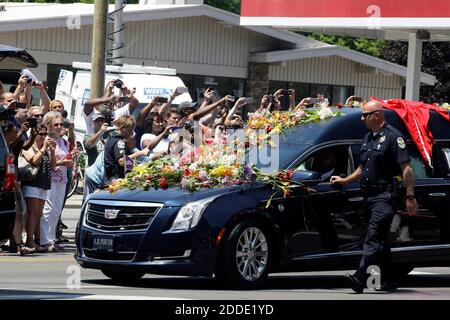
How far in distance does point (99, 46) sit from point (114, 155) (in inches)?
346

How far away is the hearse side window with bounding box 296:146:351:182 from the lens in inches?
553

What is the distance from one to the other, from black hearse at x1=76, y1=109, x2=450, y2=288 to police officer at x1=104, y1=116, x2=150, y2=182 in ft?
5.98

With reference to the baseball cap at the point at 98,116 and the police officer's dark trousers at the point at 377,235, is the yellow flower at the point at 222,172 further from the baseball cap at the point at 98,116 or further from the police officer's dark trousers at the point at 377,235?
the baseball cap at the point at 98,116

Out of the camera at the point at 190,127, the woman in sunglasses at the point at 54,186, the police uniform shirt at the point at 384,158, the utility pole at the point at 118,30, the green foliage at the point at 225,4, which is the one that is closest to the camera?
the police uniform shirt at the point at 384,158

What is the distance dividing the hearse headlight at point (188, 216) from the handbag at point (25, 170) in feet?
13.9

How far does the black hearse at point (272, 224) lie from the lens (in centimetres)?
1316

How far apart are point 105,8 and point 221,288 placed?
1182 cm

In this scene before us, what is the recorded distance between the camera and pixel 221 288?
44.2 ft

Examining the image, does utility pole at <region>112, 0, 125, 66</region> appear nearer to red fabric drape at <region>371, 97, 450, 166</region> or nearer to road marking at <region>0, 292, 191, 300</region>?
red fabric drape at <region>371, 97, 450, 166</region>

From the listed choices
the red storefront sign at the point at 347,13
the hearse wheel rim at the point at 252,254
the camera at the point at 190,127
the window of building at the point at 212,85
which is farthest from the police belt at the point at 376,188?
the window of building at the point at 212,85

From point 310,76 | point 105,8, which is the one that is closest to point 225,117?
point 105,8

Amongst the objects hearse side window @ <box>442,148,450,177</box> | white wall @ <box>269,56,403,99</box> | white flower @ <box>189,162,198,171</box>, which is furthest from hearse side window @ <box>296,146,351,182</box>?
white wall @ <box>269,56,403,99</box>

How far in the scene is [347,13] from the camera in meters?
27.0
